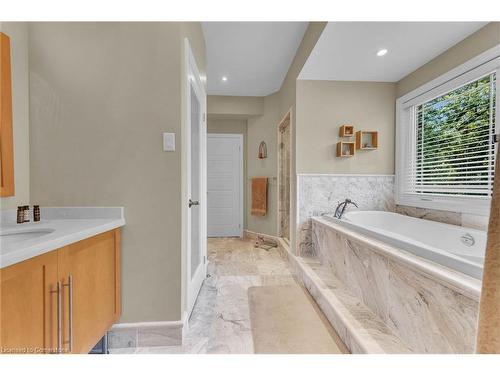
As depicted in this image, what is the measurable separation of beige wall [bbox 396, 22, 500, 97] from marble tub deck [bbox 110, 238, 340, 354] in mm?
2584

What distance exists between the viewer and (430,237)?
2102mm

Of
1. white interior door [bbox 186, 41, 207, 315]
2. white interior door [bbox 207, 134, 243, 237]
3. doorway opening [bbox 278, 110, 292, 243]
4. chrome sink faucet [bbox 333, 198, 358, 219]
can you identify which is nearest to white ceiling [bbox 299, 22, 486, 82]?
doorway opening [bbox 278, 110, 292, 243]

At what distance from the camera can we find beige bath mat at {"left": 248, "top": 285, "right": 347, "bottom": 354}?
130 centimetres

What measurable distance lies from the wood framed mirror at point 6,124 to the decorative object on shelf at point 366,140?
3.00 m

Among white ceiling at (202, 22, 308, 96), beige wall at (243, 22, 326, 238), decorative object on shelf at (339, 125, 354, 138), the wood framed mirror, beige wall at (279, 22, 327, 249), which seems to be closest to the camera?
the wood framed mirror

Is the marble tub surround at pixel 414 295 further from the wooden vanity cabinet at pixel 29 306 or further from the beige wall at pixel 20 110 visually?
the beige wall at pixel 20 110

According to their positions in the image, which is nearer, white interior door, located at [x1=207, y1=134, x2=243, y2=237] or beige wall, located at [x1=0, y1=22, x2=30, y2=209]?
beige wall, located at [x1=0, y1=22, x2=30, y2=209]

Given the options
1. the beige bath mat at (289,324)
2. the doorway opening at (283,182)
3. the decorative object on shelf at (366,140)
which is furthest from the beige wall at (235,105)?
the beige bath mat at (289,324)

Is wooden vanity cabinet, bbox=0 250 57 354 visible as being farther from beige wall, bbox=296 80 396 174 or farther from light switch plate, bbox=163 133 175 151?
beige wall, bbox=296 80 396 174

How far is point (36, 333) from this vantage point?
72 centimetres

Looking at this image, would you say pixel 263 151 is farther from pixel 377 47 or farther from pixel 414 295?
pixel 414 295

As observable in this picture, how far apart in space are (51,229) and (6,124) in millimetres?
630
